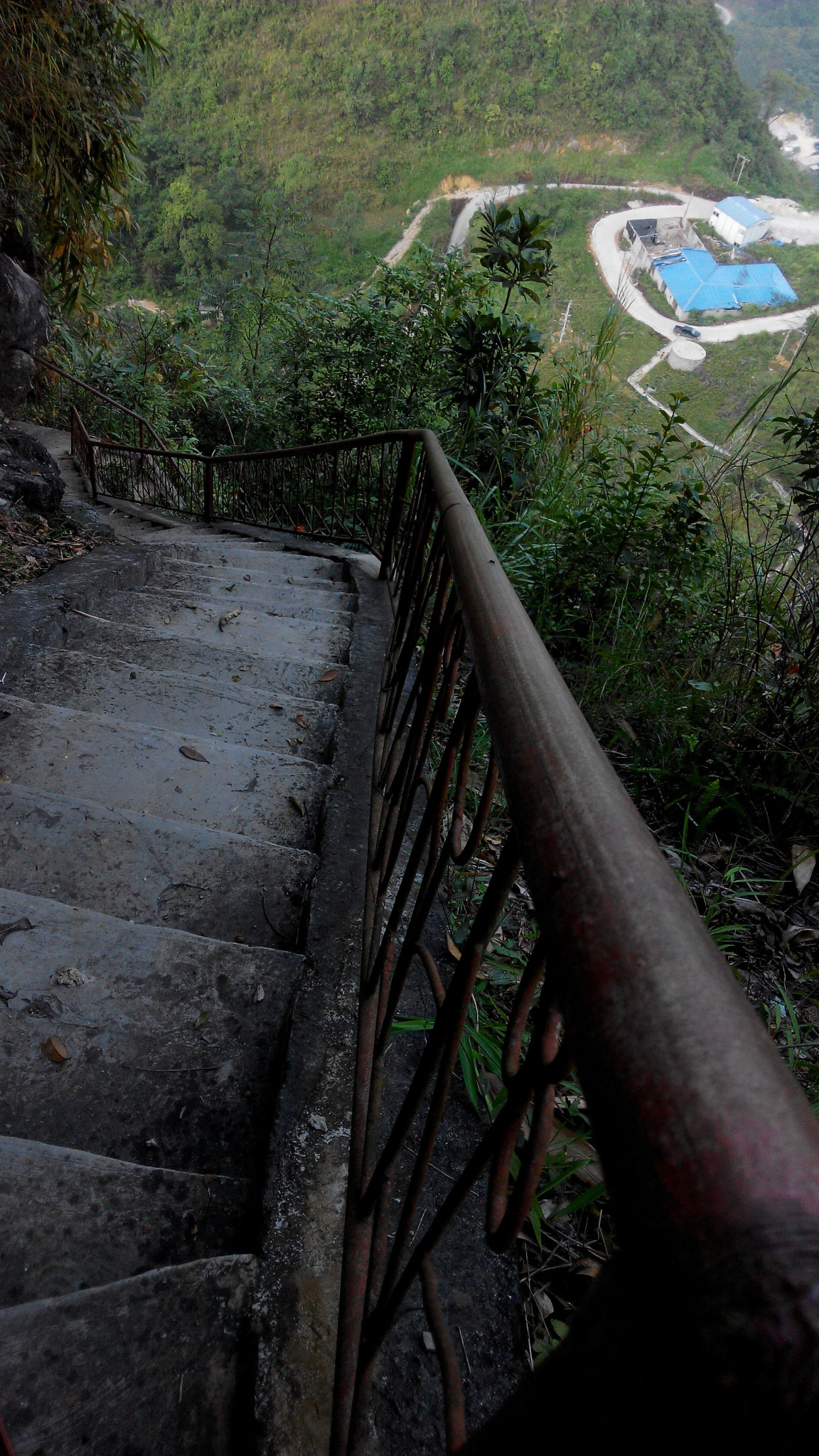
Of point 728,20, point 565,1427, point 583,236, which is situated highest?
point 728,20

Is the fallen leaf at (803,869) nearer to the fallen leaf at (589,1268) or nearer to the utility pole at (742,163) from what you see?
the fallen leaf at (589,1268)

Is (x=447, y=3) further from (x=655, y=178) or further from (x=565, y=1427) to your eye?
(x=565, y=1427)

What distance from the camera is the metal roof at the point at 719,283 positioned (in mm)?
30094

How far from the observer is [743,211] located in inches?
1479

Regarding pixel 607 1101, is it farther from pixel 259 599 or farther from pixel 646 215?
pixel 646 215

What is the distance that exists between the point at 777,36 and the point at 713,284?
50096mm

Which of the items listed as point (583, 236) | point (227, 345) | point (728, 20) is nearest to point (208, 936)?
point (227, 345)

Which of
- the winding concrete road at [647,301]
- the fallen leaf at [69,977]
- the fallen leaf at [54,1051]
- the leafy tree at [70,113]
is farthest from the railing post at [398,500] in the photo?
the winding concrete road at [647,301]

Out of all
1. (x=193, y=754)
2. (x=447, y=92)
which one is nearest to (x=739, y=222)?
(x=447, y=92)

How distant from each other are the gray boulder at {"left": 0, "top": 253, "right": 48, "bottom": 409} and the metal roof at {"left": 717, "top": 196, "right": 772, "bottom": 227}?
3917 centimetres

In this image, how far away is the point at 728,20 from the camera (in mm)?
58625

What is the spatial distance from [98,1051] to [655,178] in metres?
53.8

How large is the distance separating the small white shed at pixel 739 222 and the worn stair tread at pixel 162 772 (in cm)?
4430

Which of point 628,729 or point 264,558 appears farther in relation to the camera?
point 264,558
